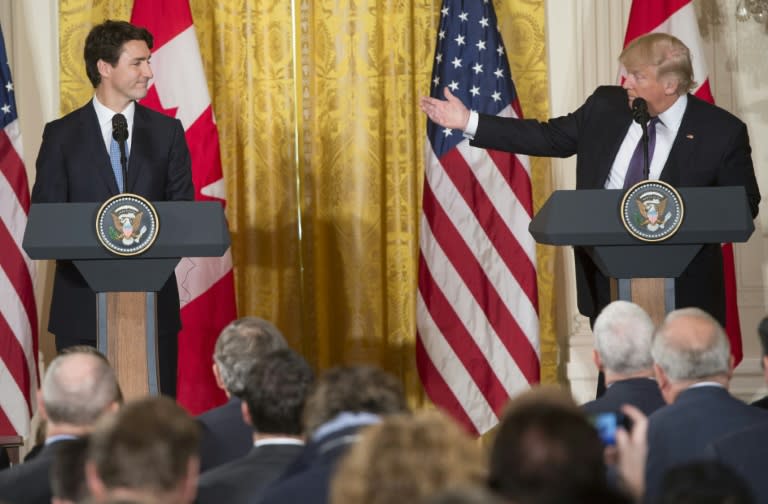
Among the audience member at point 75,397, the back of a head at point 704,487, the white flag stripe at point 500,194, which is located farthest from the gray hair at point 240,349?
the white flag stripe at point 500,194

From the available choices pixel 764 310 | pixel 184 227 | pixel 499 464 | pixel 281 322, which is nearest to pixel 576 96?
pixel 764 310

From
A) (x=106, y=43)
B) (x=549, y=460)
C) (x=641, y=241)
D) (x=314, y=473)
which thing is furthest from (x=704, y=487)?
(x=106, y=43)

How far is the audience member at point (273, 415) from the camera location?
3.34 meters

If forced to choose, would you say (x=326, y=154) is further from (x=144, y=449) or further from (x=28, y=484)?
(x=144, y=449)

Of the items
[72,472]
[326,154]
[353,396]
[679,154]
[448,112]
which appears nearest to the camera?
[72,472]

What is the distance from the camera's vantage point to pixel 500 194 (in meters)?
7.34

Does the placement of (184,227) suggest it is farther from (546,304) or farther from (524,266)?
(546,304)

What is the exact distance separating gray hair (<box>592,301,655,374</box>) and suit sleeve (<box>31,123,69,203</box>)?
2538mm

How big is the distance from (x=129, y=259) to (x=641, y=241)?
193cm

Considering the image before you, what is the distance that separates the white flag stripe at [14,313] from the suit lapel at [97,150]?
1520 millimetres

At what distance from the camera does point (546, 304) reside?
25.6 ft

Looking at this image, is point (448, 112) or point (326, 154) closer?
point (448, 112)

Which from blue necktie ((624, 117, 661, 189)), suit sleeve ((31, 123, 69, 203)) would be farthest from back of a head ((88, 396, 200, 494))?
blue necktie ((624, 117, 661, 189))

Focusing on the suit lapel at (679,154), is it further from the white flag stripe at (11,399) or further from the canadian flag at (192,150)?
the white flag stripe at (11,399)
